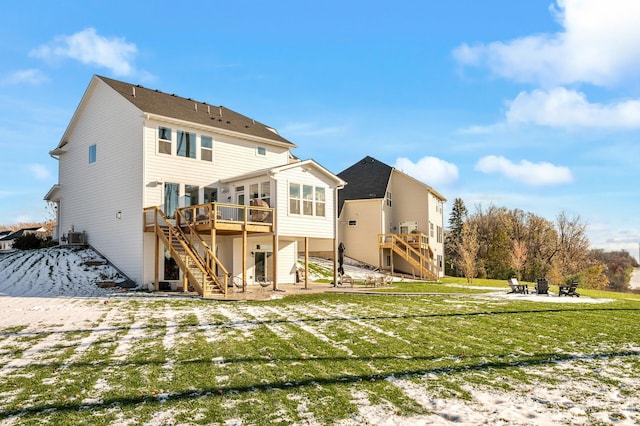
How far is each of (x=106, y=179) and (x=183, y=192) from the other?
4.53 metres

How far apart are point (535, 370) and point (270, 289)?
1589 cm

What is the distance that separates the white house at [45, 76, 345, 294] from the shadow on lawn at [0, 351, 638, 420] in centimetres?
1281

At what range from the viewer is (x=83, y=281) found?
895 inches

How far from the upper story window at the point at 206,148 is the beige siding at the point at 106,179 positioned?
3236 millimetres

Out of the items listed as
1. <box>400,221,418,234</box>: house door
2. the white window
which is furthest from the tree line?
the white window

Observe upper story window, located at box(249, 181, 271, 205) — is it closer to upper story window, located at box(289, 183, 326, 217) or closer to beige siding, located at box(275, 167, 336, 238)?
beige siding, located at box(275, 167, 336, 238)

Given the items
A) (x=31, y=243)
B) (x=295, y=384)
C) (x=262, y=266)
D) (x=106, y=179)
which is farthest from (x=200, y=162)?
(x=295, y=384)

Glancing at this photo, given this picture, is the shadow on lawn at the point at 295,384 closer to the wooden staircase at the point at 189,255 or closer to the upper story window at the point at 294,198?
the wooden staircase at the point at 189,255

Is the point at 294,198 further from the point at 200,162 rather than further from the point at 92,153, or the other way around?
the point at 92,153

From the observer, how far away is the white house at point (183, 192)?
22.4m

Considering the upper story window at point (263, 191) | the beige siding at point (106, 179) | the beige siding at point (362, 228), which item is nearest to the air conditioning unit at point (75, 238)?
the beige siding at point (106, 179)

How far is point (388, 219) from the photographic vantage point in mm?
40688

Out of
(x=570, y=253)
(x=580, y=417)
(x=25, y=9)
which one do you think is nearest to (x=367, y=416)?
(x=580, y=417)

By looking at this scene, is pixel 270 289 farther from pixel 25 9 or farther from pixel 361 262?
pixel 361 262
